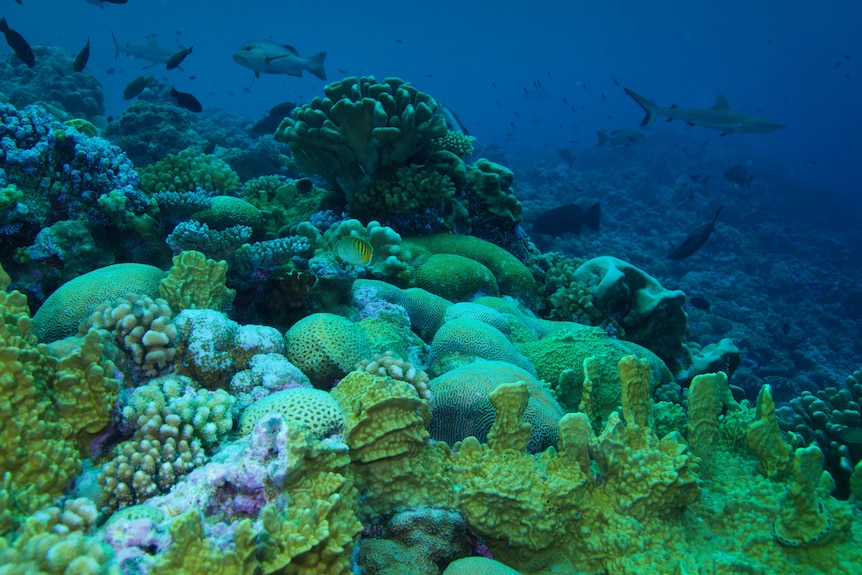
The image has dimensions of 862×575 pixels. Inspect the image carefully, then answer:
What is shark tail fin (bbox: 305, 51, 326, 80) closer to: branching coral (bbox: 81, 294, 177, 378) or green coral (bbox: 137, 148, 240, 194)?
green coral (bbox: 137, 148, 240, 194)

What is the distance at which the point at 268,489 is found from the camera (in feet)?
5.82

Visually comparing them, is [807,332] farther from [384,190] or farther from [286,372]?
[286,372]

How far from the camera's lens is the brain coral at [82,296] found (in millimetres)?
2717

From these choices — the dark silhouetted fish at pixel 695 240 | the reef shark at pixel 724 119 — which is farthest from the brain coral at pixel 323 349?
the reef shark at pixel 724 119

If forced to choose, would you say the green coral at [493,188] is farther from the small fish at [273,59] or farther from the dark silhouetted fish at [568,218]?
the small fish at [273,59]

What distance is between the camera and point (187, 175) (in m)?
5.68

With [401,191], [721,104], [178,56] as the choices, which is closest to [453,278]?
[401,191]

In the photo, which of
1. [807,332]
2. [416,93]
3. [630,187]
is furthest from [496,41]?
[416,93]

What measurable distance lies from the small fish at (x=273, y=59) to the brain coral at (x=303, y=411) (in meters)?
9.70

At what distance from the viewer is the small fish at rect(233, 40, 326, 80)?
10.3 meters

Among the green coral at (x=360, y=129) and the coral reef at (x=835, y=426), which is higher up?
the green coral at (x=360, y=129)

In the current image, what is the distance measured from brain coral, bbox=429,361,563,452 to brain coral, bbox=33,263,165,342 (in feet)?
6.70

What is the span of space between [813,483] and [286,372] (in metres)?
2.77

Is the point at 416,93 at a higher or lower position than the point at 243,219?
higher
